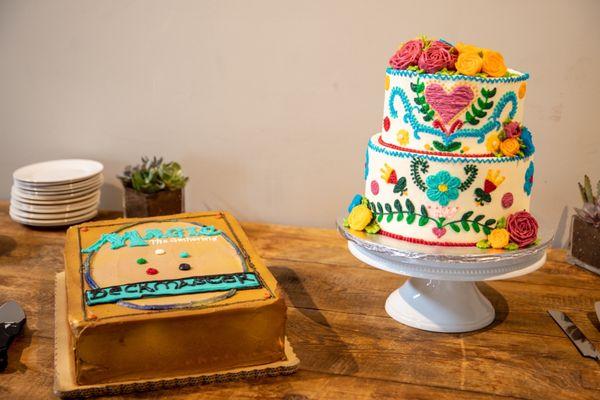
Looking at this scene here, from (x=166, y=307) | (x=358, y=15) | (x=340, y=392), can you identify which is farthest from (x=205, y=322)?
(x=358, y=15)

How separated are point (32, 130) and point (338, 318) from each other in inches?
47.1

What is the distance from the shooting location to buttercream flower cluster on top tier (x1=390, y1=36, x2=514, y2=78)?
1360mm

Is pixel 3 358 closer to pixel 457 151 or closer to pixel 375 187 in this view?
pixel 375 187

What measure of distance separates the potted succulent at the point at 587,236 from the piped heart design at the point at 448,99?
550mm

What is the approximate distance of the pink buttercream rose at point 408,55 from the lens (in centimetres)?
140

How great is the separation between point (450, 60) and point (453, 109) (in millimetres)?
91

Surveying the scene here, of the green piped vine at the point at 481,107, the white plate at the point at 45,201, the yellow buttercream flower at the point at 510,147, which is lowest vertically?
the white plate at the point at 45,201

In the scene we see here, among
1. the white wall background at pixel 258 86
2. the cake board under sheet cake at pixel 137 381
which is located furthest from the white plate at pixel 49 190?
the cake board under sheet cake at pixel 137 381

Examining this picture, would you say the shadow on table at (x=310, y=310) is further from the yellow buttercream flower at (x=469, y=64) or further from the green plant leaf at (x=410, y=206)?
the yellow buttercream flower at (x=469, y=64)

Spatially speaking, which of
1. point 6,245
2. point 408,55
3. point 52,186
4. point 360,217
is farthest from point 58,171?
point 408,55

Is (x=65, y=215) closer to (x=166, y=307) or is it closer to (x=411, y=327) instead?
(x=166, y=307)

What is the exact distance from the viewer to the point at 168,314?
3.98 feet

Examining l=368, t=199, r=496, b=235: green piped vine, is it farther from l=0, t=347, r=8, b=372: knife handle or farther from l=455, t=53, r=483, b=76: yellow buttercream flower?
l=0, t=347, r=8, b=372: knife handle

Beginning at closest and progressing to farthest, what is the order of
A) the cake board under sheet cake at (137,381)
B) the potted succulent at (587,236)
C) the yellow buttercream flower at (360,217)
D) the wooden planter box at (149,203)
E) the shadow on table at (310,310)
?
the cake board under sheet cake at (137,381) < the shadow on table at (310,310) < the yellow buttercream flower at (360,217) < the potted succulent at (587,236) < the wooden planter box at (149,203)
